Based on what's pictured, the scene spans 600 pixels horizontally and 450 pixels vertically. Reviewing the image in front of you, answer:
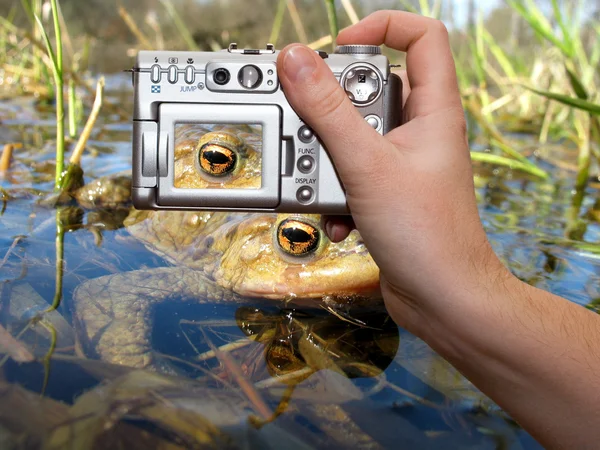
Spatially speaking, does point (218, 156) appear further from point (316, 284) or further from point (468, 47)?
point (468, 47)

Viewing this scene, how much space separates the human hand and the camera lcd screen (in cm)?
22

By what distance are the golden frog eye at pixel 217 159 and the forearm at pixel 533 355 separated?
955 millimetres

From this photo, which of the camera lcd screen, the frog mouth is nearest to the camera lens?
the camera lcd screen

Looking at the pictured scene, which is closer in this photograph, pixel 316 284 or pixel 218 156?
pixel 316 284

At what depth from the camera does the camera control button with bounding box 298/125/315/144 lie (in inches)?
51.6

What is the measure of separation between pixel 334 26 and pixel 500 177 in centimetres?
232

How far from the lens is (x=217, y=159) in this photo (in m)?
1.96

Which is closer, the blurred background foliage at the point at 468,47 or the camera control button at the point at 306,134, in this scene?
the camera control button at the point at 306,134

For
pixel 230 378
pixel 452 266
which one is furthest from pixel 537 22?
pixel 230 378

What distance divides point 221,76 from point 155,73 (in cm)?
15

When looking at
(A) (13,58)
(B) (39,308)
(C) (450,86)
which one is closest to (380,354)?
(C) (450,86)

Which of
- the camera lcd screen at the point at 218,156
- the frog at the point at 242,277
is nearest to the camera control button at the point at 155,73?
the camera lcd screen at the point at 218,156

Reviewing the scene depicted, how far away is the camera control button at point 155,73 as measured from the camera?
1300mm

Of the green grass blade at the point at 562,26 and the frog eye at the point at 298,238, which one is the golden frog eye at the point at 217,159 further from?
the green grass blade at the point at 562,26
